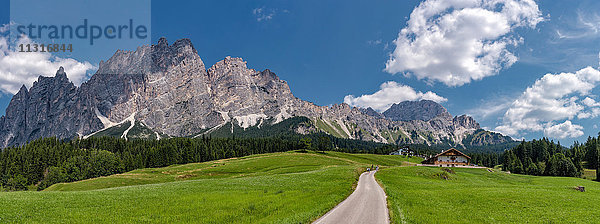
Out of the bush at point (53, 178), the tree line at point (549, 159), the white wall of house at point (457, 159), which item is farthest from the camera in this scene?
the white wall of house at point (457, 159)

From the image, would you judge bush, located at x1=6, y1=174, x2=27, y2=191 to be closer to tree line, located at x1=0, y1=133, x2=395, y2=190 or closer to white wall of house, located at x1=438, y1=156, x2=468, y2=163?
tree line, located at x1=0, y1=133, x2=395, y2=190

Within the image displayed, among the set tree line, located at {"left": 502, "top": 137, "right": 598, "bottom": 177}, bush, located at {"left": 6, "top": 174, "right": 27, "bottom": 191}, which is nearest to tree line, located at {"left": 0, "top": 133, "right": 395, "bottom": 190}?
bush, located at {"left": 6, "top": 174, "right": 27, "bottom": 191}

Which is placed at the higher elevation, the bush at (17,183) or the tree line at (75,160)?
the tree line at (75,160)

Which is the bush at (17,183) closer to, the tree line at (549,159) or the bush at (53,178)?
the bush at (53,178)

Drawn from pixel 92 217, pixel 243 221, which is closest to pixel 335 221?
pixel 243 221

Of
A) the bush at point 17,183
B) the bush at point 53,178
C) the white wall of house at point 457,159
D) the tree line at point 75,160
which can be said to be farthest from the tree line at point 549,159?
the bush at point 17,183

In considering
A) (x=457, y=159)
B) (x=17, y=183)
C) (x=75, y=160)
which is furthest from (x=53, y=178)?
(x=457, y=159)

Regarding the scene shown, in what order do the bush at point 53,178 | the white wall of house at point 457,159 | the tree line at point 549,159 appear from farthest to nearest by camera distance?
the white wall of house at point 457,159 → the bush at point 53,178 → the tree line at point 549,159

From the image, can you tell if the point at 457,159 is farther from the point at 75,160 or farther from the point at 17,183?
the point at 17,183

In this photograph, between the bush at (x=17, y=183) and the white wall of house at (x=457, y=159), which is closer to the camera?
the bush at (x=17, y=183)

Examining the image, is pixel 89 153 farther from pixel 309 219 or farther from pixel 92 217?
pixel 309 219

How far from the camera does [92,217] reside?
Answer: 19.5m

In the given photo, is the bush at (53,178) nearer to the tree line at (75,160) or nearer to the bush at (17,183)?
the tree line at (75,160)

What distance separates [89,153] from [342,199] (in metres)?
139
